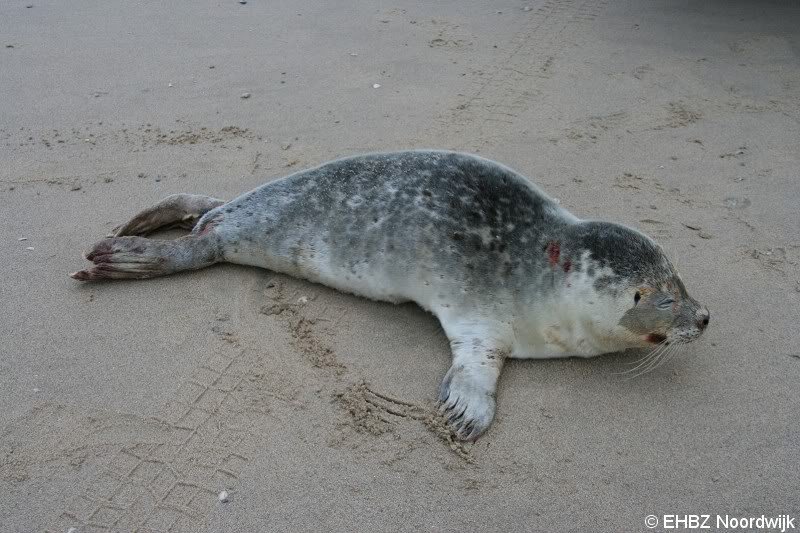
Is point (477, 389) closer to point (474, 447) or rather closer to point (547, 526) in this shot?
point (474, 447)

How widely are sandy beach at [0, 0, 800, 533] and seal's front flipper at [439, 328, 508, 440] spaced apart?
6 cm

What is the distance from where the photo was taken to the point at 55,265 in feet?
10.8

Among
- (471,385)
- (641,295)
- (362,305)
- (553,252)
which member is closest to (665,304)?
(641,295)

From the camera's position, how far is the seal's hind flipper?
11.3 feet

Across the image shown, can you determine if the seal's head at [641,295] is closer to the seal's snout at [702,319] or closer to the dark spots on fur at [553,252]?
the seal's snout at [702,319]

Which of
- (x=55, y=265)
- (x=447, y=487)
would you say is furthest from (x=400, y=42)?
(x=447, y=487)

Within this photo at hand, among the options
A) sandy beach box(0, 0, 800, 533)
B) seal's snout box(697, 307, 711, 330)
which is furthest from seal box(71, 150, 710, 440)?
sandy beach box(0, 0, 800, 533)

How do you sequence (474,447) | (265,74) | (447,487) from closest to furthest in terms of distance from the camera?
1. (447,487)
2. (474,447)
3. (265,74)

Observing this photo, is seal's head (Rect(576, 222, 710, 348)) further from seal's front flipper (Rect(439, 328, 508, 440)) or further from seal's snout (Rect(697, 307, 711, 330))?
seal's front flipper (Rect(439, 328, 508, 440))

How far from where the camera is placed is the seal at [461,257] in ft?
8.80

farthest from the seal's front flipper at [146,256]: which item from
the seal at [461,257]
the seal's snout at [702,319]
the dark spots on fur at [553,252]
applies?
the seal's snout at [702,319]

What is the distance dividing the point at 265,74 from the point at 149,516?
3646mm

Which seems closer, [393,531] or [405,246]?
[393,531]

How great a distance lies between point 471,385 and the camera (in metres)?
2.63
